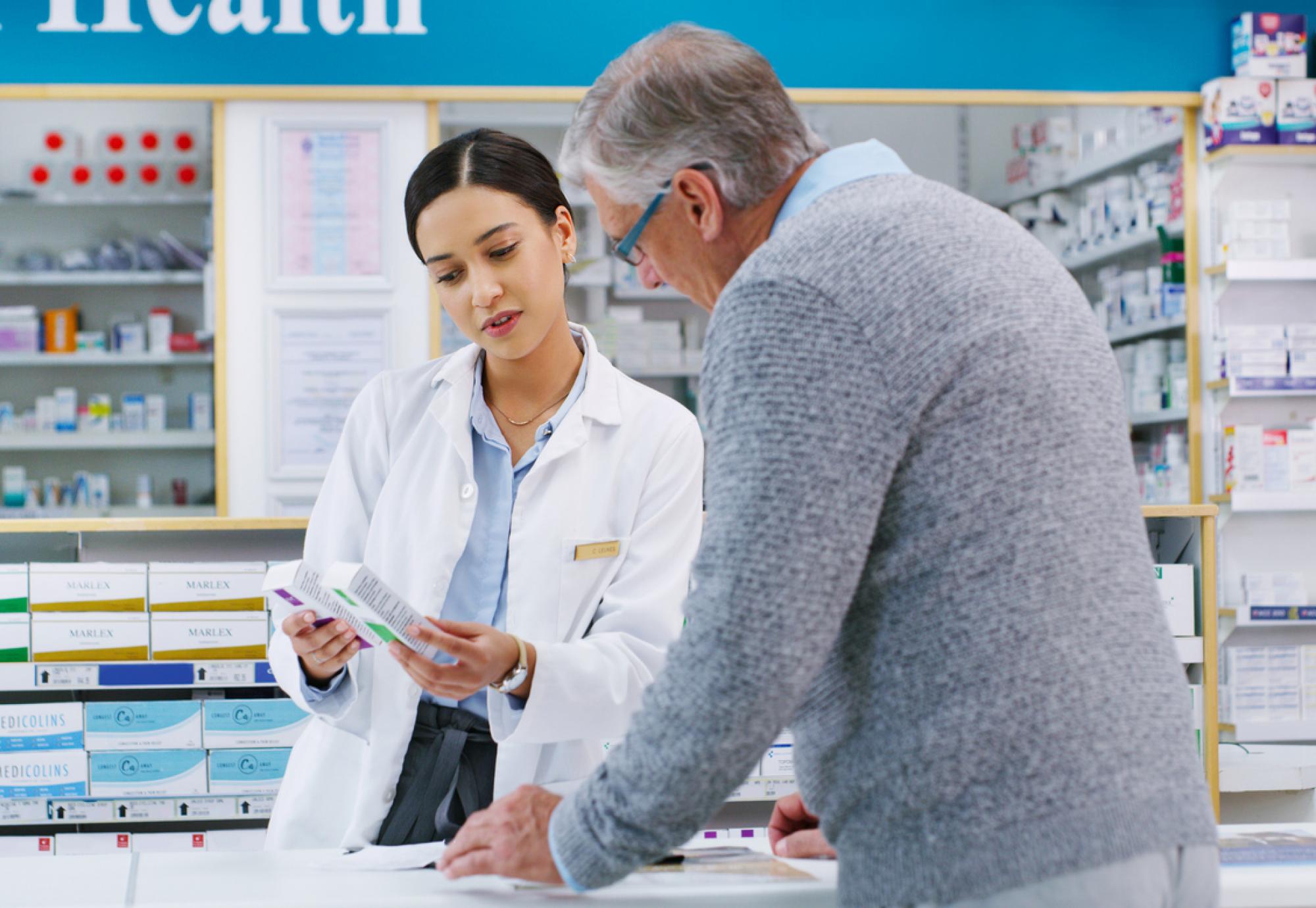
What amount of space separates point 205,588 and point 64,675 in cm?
36

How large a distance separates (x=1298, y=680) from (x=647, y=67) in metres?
4.54

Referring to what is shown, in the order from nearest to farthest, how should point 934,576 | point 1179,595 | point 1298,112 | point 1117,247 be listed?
point 934,576, point 1179,595, point 1298,112, point 1117,247

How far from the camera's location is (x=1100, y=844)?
87cm

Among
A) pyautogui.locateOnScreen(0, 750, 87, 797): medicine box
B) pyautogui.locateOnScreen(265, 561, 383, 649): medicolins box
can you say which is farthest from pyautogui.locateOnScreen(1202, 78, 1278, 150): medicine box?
pyautogui.locateOnScreen(265, 561, 383, 649): medicolins box

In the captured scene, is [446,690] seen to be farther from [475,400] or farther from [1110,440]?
[1110,440]

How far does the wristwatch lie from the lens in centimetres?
146

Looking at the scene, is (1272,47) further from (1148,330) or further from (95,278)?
(95,278)

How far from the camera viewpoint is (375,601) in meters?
1.30

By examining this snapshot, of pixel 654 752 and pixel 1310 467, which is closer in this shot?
pixel 654 752

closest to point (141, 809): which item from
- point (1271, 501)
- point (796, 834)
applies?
point (796, 834)

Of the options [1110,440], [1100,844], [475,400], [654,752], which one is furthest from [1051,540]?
[475,400]

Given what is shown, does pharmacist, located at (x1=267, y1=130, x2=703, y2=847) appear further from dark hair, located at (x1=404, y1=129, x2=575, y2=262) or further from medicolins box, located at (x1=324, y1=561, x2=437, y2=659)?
medicolins box, located at (x1=324, y1=561, x2=437, y2=659)

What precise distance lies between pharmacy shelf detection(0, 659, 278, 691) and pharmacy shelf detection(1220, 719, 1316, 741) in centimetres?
349

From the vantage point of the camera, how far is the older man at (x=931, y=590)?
878mm
